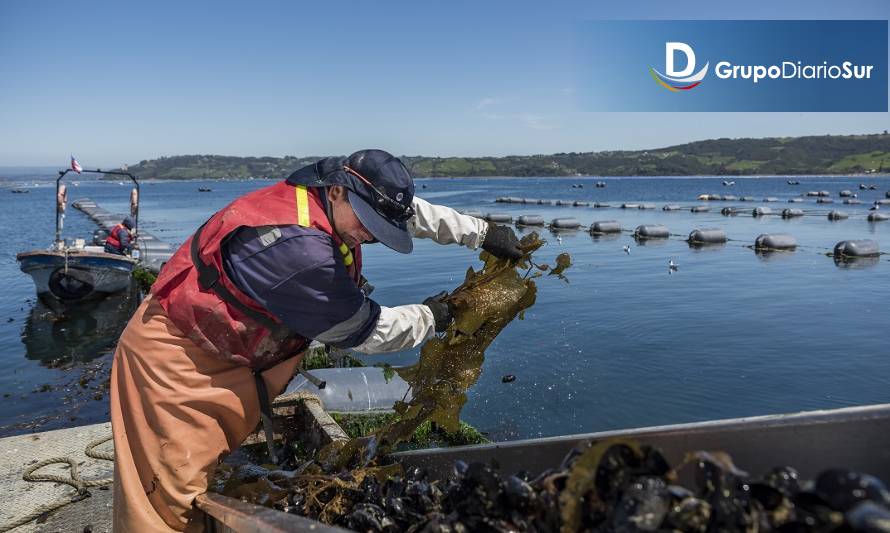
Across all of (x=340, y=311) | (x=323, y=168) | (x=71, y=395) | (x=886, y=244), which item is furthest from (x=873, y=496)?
(x=886, y=244)

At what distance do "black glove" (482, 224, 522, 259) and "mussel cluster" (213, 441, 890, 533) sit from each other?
5.10 feet

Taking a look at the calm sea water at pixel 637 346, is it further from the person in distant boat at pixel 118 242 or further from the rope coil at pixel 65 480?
the rope coil at pixel 65 480

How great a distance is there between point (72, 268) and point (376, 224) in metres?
15.2

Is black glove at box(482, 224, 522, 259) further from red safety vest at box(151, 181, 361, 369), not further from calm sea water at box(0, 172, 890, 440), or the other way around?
calm sea water at box(0, 172, 890, 440)

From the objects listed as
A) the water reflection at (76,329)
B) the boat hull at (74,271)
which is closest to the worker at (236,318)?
the water reflection at (76,329)

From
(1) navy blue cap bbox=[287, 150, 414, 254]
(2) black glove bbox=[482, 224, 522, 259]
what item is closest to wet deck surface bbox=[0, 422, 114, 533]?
(1) navy blue cap bbox=[287, 150, 414, 254]

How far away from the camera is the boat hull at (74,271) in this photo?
581 inches

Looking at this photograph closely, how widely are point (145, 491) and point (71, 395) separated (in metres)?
8.43

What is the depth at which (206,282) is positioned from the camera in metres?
2.62

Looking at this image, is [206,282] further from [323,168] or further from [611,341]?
[611,341]

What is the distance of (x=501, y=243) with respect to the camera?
3631 millimetres

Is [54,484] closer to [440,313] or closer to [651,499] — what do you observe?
[440,313]

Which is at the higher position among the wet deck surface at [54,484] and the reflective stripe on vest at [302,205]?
the reflective stripe on vest at [302,205]

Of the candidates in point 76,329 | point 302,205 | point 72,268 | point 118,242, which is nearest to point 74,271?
point 72,268
